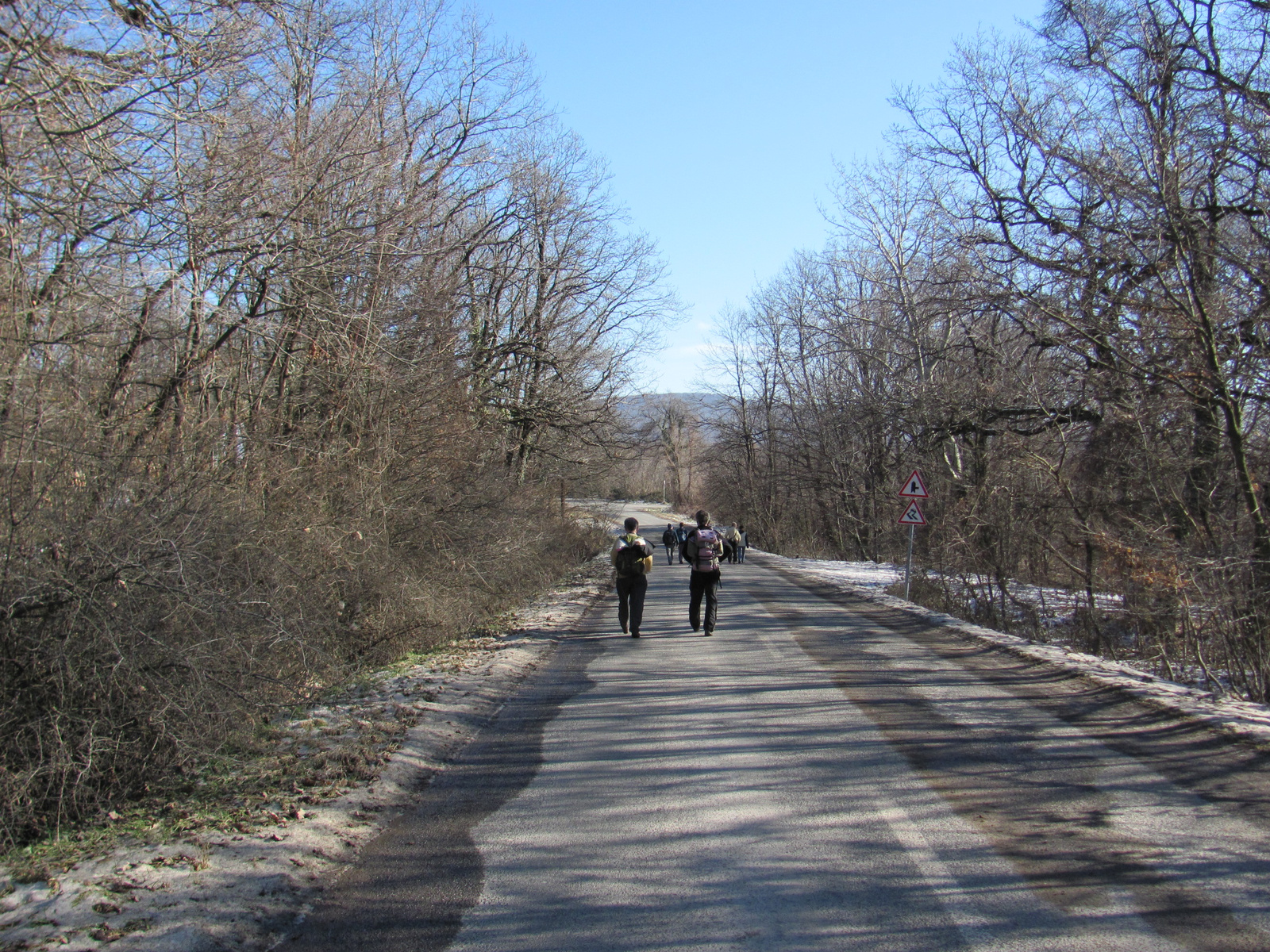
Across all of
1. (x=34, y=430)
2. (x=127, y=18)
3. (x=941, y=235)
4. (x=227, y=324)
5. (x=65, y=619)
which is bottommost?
(x=65, y=619)

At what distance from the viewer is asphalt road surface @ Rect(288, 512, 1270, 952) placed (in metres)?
3.82

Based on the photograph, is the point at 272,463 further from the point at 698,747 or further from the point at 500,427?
the point at 500,427

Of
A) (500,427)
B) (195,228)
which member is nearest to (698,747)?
(195,228)

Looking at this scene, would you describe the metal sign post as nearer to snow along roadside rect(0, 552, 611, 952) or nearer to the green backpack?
the green backpack

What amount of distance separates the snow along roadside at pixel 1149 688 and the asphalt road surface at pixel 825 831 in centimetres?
24

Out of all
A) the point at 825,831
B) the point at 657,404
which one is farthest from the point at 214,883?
the point at 657,404

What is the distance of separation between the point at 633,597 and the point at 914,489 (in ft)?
26.9

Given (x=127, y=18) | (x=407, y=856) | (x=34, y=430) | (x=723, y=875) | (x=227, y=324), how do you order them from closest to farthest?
(x=723, y=875)
(x=407, y=856)
(x=34, y=430)
(x=127, y=18)
(x=227, y=324)

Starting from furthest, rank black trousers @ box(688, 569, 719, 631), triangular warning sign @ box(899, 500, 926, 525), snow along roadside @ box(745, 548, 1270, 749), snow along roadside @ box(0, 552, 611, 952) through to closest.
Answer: triangular warning sign @ box(899, 500, 926, 525) → black trousers @ box(688, 569, 719, 631) → snow along roadside @ box(745, 548, 1270, 749) → snow along roadside @ box(0, 552, 611, 952)

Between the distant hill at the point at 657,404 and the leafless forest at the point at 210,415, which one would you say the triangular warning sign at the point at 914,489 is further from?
the distant hill at the point at 657,404

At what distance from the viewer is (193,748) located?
5.76 m

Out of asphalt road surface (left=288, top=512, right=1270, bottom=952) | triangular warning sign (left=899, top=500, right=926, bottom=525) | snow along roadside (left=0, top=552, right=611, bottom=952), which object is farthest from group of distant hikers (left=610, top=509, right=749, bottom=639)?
triangular warning sign (left=899, top=500, right=926, bottom=525)

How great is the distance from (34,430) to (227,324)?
15.7ft

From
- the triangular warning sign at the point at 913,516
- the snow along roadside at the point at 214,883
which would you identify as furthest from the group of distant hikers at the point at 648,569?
the triangular warning sign at the point at 913,516
